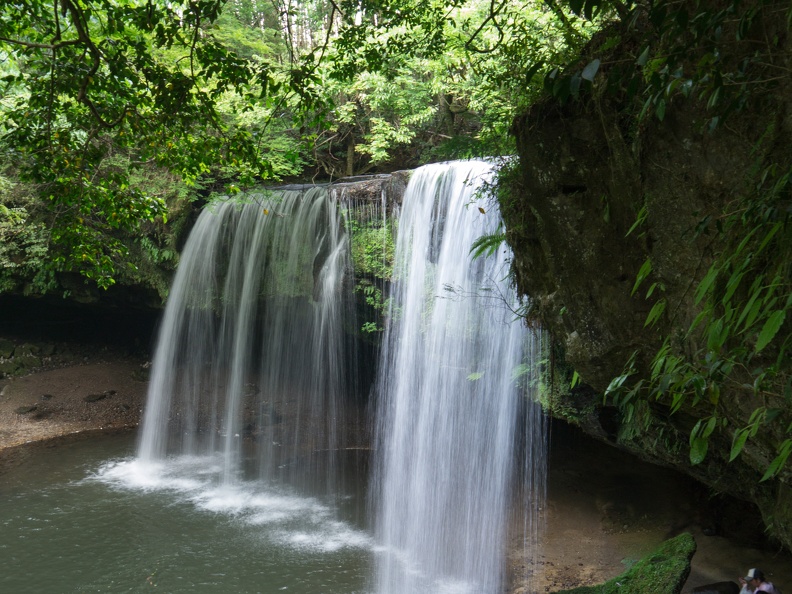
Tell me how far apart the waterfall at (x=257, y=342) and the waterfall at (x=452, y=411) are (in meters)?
2.44

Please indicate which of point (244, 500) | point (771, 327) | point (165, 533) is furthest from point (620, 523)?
point (771, 327)

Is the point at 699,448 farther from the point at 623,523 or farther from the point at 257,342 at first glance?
the point at 257,342

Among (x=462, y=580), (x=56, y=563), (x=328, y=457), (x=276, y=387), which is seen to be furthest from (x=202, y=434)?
(x=462, y=580)

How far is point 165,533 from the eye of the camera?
9977 mm

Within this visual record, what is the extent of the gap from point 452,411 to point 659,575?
4265 millimetres

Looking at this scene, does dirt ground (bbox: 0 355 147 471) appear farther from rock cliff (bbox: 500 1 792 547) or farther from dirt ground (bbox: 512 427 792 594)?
rock cliff (bbox: 500 1 792 547)

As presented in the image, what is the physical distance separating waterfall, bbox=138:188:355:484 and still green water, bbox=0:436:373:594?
1370 millimetres

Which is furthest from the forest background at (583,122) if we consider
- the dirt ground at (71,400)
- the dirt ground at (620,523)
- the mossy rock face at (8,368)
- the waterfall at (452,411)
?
the mossy rock face at (8,368)

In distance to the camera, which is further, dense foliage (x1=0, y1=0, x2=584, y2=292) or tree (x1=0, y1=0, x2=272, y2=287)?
tree (x1=0, y1=0, x2=272, y2=287)

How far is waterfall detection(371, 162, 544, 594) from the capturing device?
29.6 feet

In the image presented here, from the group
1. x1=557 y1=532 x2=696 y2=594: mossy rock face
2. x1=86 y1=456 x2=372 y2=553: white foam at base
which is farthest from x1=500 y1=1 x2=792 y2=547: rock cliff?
x1=86 y1=456 x2=372 y2=553: white foam at base

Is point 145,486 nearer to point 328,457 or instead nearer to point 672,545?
point 328,457

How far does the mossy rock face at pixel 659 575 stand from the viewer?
5695 millimetres

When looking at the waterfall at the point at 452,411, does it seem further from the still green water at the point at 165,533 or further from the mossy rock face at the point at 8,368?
the mossy rock face at the point at 8,368
